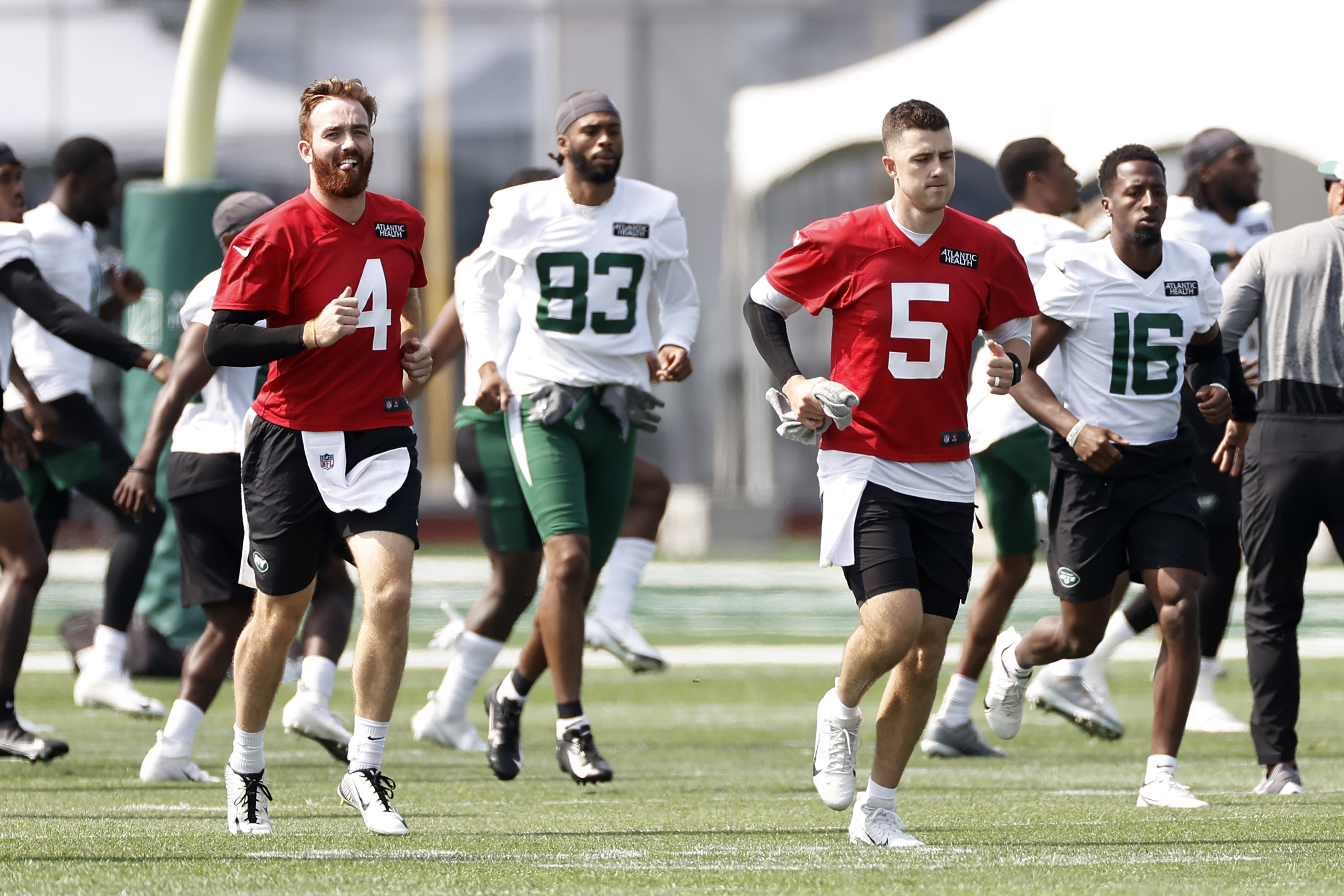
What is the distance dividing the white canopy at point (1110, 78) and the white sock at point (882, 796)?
31.1 ft

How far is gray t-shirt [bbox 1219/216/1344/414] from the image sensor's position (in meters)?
6.61

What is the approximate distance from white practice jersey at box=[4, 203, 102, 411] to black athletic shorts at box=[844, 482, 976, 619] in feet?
13.8

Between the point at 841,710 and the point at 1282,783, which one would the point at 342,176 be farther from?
the point at 1282,783

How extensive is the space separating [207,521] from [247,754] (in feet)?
6.48

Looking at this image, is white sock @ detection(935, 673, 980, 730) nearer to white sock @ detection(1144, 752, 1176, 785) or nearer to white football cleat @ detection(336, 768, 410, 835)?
white sock @ detection(1144, 752, 1176, 785)

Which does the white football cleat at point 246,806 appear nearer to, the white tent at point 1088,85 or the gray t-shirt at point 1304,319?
the gray t-shirt at point 1304,319

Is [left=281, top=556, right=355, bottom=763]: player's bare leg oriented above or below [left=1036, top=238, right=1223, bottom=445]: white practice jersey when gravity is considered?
below

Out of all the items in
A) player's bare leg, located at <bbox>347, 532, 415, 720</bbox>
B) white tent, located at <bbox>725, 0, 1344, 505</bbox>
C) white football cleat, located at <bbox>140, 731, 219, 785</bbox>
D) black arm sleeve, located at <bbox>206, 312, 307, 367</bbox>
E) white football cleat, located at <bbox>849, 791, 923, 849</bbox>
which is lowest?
white football cleat, located at <bbox>140, 731, 219, 785</bbox>

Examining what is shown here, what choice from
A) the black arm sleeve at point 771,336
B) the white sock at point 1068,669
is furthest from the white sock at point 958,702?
the black arm sleeve at point 771,336

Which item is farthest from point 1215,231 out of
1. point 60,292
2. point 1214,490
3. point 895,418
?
point 60,292

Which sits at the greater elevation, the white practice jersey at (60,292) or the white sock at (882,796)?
the white practice jersey at (60,292)

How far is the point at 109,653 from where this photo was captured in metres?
9.27

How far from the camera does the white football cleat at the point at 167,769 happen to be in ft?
23.0

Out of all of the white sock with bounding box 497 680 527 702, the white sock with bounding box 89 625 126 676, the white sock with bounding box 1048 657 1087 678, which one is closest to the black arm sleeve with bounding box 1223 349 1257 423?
the white sock with bounding box 1048 657 1087 678
